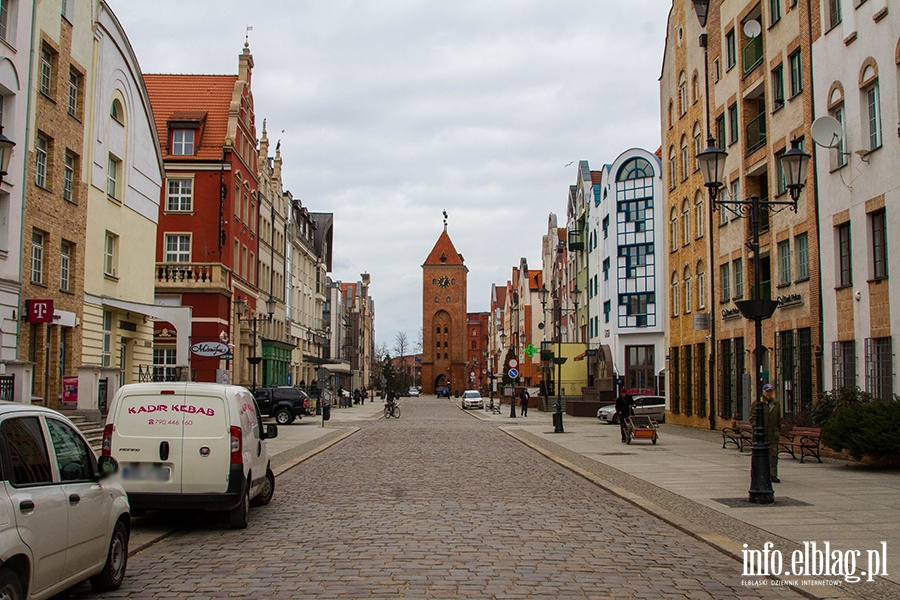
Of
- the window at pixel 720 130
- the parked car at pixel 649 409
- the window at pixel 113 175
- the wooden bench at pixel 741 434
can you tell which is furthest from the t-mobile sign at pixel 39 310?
the parked car at pixel 649 409

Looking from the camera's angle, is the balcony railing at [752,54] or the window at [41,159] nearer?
the window at [41,159]

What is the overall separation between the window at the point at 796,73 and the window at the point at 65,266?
20914 mm

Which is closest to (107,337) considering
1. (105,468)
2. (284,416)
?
(284,416)

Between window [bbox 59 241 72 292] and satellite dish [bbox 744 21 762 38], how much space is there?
21.9 m

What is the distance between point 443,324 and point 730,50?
121 m

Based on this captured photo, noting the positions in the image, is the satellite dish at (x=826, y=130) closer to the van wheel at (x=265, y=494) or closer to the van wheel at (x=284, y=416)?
the van wheel at (x=265, y=494)

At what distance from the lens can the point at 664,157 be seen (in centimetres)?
4100

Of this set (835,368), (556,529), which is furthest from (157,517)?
(835,368)

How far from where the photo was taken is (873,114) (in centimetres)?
2095

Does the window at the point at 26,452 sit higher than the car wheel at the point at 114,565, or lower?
higher

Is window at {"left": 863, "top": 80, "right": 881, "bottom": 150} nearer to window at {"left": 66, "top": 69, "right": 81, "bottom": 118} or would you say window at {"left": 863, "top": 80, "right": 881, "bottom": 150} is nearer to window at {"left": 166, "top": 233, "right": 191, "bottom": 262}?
window at {"left": 66, "top": 69, "right": 81, "bottom": 118}

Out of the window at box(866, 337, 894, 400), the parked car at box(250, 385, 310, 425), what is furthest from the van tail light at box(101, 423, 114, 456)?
the parked car at box(250, 385, 310, 425)

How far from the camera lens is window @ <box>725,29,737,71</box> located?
31.7m

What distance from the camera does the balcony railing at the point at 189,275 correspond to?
43.2 meters
